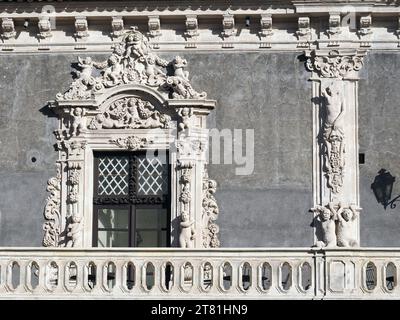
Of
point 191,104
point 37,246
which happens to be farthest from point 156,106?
point 37,246

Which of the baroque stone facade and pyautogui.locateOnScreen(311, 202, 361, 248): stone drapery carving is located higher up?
the baroque stone facade

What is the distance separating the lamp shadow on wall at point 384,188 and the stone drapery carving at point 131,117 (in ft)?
12.4

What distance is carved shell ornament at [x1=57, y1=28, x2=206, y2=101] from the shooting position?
123ft

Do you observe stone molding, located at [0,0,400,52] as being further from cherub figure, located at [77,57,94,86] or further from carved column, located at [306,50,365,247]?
carved column, located at [306,50,365,247]

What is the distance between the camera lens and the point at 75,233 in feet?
121

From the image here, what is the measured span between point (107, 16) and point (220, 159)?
3.20 meters

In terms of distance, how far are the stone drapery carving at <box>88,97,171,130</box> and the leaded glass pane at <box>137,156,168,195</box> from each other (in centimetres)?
62

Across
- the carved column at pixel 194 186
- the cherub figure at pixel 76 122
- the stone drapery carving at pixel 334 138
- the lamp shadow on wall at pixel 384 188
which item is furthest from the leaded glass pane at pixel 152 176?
the lamp shadow on wall at pixel 384 188

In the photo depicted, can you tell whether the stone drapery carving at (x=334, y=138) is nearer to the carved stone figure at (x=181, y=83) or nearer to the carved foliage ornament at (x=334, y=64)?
the carved foliage ornament at (x=334, y=64)

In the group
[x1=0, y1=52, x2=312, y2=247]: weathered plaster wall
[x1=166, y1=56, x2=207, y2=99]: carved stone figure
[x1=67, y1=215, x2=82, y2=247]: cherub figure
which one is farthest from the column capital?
[x1=67, y1=215, x2=82, y2=247]: cherub figure

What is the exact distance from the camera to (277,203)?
3706 cm

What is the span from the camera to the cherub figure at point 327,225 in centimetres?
3669
